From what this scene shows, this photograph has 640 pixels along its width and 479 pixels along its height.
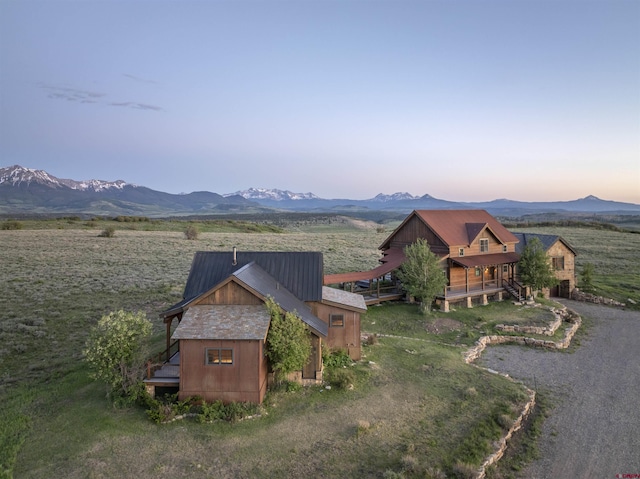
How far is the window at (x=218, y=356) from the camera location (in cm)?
1373

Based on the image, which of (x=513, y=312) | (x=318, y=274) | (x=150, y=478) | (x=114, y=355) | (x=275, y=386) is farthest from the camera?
(x=513, y=312)

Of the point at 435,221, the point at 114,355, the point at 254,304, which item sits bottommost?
the point at 114,355

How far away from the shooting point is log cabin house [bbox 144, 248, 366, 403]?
45.1 ft

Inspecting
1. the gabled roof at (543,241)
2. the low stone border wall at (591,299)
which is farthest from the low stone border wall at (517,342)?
the gabled roof at (543,241)

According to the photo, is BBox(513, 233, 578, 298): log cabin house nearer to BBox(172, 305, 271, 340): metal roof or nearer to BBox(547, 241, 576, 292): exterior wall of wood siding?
BBox(547, 241, 576, 292): exterior wall of wood siding

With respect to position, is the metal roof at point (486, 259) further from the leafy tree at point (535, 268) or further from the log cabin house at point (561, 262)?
the log cabin house at point (561, 262)

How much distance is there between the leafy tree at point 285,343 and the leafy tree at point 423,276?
45.3 ft

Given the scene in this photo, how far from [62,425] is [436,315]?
21.5 meters

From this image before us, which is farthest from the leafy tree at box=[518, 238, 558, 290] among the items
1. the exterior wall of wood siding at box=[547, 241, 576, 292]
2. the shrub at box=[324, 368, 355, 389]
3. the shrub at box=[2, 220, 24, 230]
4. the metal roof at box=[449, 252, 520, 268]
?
the shrub at box=[2, 220, 24, 230]

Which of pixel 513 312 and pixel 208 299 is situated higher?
pixel 208 299

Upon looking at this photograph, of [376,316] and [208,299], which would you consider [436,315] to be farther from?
[208,299]

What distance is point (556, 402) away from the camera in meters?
15.8

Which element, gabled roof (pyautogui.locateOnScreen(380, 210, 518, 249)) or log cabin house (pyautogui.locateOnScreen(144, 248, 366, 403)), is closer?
log cabin house (pyautogui.locateOnScreen(144, 248, 366, 403))

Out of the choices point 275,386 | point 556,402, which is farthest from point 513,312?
point 275,386
